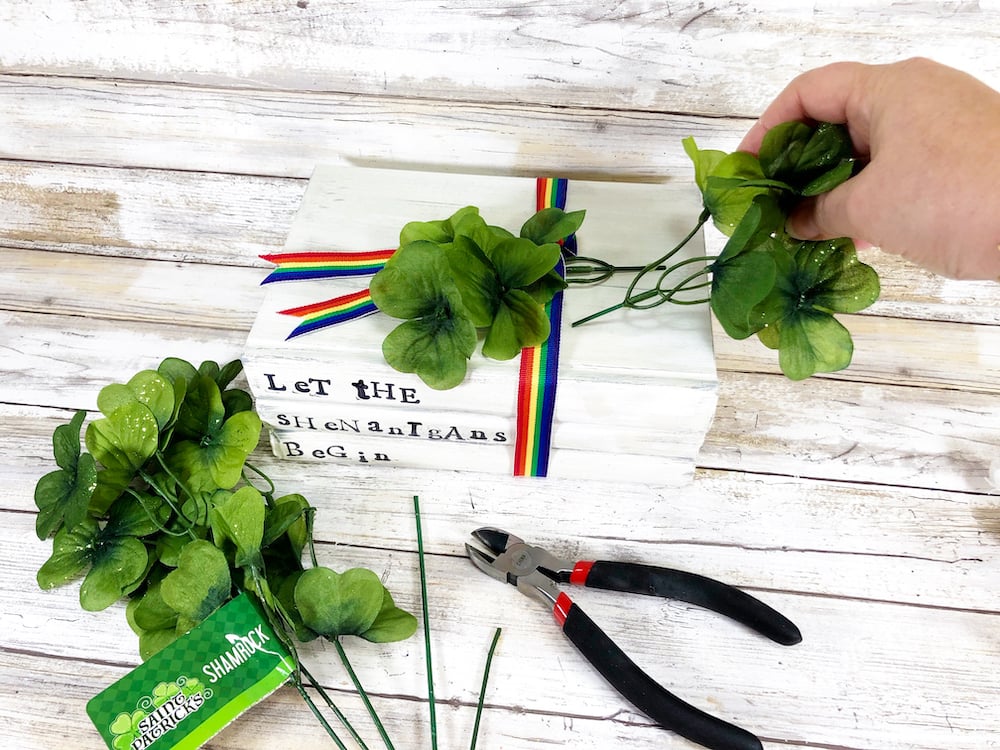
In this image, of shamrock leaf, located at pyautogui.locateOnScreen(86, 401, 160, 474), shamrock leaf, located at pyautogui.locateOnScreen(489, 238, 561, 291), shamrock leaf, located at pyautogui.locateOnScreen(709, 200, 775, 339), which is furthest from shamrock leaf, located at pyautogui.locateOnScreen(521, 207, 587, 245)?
shamrock leaf, located at pyautogui.locateOnScreen(86, 401, 160, 474)

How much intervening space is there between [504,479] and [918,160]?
0.47 metres

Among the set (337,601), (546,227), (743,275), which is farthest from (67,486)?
(743,275)

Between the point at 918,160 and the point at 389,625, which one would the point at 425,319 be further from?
the point at 918,160

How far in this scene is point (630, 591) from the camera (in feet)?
2.22

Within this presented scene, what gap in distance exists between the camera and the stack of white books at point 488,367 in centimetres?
67

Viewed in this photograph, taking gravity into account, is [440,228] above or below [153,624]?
above

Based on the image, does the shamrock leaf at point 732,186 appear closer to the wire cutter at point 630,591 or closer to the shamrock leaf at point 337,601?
the wire cutter at point 630,591

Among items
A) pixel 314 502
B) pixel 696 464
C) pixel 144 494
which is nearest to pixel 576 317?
pixel 696 464

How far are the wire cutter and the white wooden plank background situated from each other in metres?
0.02

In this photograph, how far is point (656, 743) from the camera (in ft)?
2.00

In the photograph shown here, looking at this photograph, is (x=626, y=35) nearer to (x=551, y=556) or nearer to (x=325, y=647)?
(x=551, y=556)

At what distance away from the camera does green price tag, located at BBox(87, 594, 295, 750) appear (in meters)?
0.56

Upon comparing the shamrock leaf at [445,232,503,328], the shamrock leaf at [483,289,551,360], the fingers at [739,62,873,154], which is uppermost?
the fingers at [739,62,873,154]

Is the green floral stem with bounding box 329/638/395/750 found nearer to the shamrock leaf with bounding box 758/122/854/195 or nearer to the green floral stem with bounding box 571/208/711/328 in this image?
the green floral stem with bounding box 571/208/711/328
